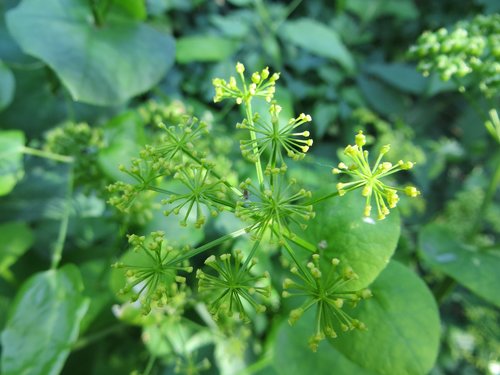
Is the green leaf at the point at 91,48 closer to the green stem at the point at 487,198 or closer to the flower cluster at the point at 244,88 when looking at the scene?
the flower cluster at the point at 244,88

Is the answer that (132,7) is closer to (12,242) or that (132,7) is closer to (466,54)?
(12,242)

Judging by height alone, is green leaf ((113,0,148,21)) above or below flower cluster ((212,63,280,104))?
below

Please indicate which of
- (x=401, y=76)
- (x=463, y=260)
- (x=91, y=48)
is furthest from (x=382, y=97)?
(x=91, y=48)

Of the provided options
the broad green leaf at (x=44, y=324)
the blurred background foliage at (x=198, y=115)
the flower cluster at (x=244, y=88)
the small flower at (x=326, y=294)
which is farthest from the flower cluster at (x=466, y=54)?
the broad green leaf at (x=44, y=324)

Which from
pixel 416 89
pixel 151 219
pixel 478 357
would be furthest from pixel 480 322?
pixel 151 219

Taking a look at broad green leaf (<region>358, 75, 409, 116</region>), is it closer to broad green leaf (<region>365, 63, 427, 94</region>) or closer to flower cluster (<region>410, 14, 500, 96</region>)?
broad green leaf (<region>365, 63, 427, 94</region>)

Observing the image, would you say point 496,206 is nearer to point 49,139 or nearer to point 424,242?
point 424,242

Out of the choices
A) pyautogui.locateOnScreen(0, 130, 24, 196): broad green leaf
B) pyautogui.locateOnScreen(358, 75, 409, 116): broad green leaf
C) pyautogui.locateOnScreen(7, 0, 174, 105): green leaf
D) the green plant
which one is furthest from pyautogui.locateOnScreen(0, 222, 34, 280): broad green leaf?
pyautogui.locateOnScreen(358, 75, 409, 116): broad green leaf
